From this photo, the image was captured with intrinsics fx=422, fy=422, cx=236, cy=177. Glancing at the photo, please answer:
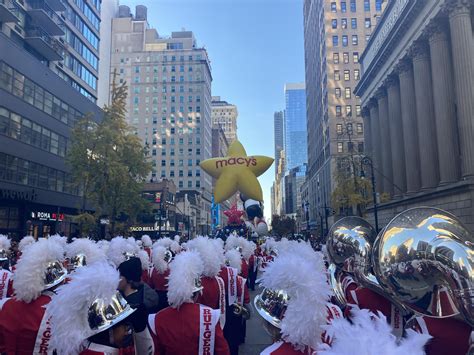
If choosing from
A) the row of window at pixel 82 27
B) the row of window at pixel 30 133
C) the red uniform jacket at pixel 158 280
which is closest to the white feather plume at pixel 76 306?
the red uniform jacket at pixel 158 280

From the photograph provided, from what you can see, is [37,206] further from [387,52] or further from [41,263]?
[387,52]

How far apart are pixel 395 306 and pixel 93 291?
11.2 feet

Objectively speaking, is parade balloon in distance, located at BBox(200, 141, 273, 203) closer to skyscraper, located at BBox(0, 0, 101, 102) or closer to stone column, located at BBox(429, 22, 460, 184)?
stone column, located at BBox(429, 22, 460, 184)

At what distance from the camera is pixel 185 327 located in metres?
3.96

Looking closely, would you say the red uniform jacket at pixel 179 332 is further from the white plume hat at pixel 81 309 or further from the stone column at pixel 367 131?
the stone column at pixel 367 131

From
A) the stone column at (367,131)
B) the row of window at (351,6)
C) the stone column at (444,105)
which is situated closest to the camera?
the stone column at (444,105)

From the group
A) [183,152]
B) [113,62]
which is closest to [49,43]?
[183,152]

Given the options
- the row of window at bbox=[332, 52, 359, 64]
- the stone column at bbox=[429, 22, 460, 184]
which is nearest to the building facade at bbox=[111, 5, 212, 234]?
the row of window at bbox=[332, 52, 359, 64]

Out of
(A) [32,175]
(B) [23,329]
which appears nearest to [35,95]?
(A) [32,175]

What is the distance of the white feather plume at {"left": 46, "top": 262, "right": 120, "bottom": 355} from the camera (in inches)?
118

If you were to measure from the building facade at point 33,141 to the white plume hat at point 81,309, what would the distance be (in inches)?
1203

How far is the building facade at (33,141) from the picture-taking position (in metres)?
30.4

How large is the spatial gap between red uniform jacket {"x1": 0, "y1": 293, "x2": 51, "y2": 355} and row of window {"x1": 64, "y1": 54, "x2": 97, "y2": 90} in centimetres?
4141

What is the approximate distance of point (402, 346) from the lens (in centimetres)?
182
